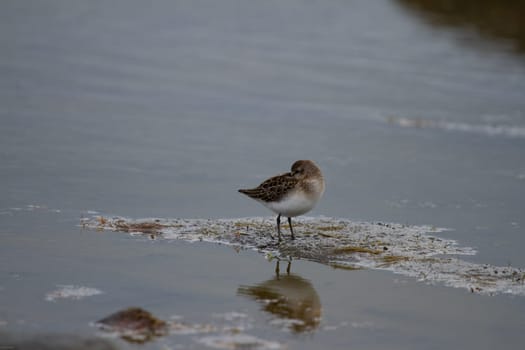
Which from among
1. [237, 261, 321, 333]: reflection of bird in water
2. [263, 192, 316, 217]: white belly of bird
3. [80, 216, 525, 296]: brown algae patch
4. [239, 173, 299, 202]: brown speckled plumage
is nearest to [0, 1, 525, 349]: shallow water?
[237, 261, 321, 333]: reflection of bird in water

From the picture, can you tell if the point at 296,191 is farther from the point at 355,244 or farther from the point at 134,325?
the point at 134,325

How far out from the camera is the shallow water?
8.03 m

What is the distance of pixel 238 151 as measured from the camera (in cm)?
1434

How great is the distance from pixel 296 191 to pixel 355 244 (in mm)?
886

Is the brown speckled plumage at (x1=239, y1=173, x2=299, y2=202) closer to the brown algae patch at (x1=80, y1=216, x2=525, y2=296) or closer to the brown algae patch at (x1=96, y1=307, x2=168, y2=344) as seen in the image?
the brown algae patch at (x1=80, y1=216, x2=525, y2=296)

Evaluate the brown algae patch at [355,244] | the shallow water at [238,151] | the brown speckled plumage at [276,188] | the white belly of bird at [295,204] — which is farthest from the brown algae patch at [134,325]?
the brown speckled plumage at [276,188]

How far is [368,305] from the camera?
8.25 m

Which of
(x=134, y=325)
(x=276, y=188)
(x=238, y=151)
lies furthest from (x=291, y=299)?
(x=238, y=151)

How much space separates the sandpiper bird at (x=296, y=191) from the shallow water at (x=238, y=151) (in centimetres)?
84

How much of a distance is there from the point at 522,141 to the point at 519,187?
3.26 metres

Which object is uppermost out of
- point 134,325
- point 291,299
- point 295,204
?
point 295,204

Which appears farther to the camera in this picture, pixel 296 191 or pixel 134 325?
pixel 296 191

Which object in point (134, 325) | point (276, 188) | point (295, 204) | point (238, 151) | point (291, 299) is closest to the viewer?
point (134, 325)

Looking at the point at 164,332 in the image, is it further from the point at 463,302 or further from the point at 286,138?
the point at 286,138
